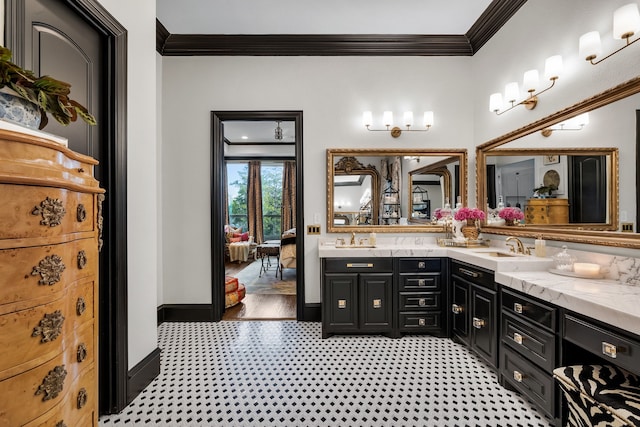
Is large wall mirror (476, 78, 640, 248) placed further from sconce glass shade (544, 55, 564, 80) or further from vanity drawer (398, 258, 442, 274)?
vanity drawer (398, 258, 442, 274)

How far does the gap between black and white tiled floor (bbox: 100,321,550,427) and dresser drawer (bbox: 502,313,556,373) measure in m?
0.36

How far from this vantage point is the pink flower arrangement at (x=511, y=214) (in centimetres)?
270

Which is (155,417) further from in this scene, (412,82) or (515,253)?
(412,82)

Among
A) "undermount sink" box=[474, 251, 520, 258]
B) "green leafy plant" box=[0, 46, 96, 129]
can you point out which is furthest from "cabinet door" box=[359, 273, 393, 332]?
"green leafy plant" box=[0, 46, 96, 129]

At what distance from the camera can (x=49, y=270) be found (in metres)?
0.97

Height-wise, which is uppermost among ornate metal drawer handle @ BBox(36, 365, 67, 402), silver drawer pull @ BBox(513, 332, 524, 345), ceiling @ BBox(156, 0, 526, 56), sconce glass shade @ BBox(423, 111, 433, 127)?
ceiling @ BBox(156, 0, 526, 56)

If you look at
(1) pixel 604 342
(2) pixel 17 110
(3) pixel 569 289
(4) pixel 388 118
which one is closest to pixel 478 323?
(3) pixel 569 289

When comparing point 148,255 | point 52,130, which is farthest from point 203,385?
point 52,130

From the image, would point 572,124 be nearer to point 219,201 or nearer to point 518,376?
point 518,376

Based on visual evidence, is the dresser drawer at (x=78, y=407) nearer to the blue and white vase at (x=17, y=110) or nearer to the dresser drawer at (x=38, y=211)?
the dresser drawer at (x=38, y=211)

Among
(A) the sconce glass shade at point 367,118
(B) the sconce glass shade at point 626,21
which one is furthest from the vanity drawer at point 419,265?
(B) the sconce glass shade at point 626,21

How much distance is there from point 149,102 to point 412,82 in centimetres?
271

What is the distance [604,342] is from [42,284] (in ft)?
7.55

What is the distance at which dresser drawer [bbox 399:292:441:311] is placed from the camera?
114 inches
